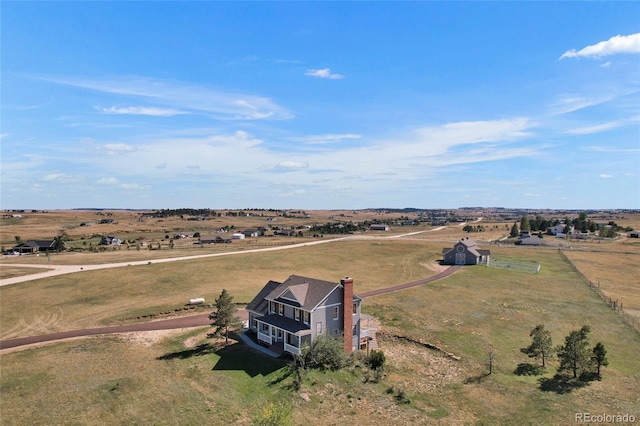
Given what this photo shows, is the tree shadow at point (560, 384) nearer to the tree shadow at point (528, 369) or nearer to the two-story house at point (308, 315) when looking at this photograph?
the tree shadow at point (528, 369)

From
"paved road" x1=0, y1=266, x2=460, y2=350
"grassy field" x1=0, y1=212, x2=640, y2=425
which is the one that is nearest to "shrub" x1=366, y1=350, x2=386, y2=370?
"grassy field" x1=0, y1=212, x2=640, y2=425

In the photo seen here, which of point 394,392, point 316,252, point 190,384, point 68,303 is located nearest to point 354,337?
point 394,392

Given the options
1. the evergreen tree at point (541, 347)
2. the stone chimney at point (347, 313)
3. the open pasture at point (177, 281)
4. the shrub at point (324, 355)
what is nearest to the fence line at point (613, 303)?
the evergreen tree at point (541, 347)

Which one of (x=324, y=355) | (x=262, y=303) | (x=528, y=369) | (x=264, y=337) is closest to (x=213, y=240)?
(x=262, y=303)

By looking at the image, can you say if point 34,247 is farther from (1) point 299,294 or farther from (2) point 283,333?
(1) point 299,294

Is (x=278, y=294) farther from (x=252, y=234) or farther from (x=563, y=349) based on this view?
(x=252, y=234)
